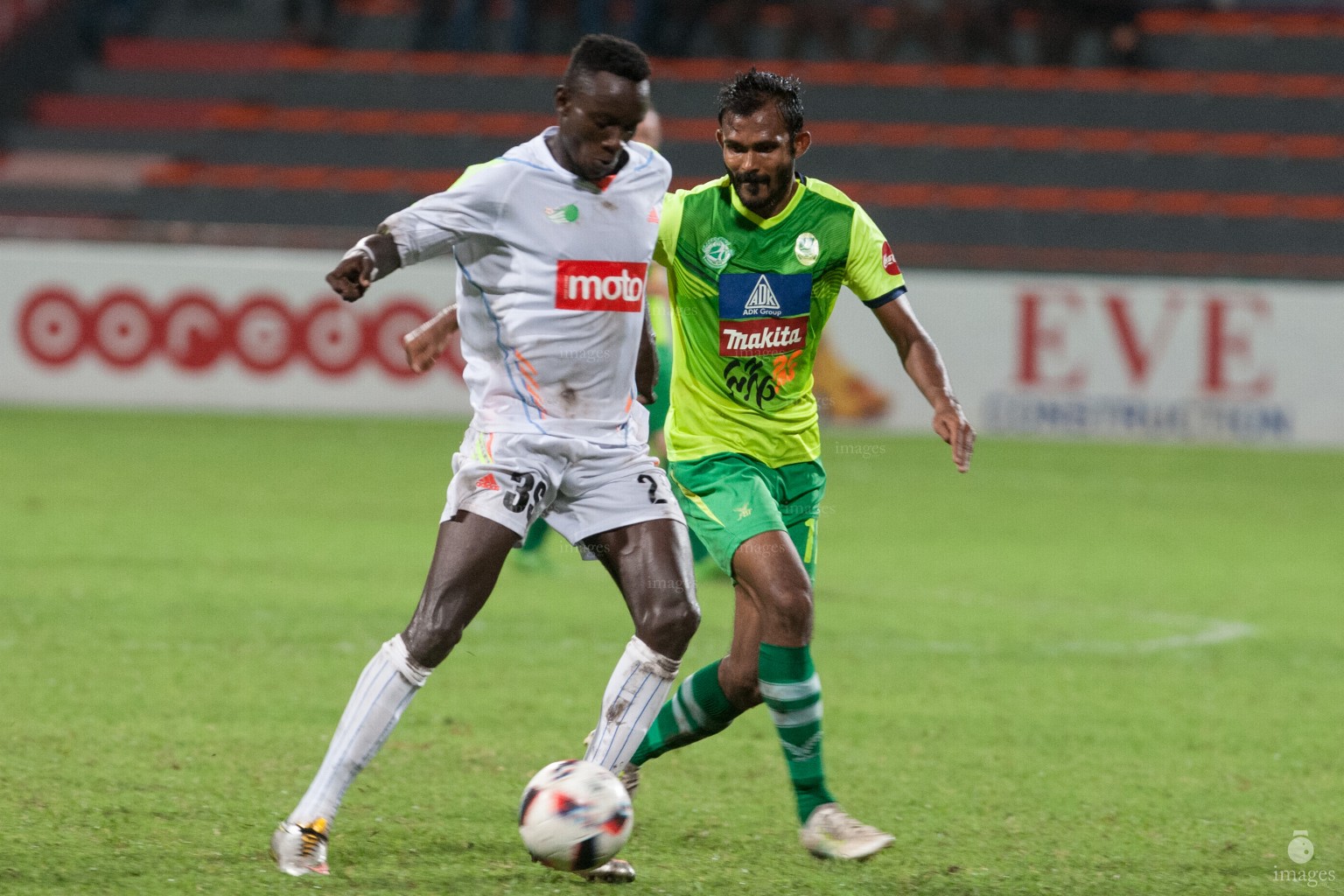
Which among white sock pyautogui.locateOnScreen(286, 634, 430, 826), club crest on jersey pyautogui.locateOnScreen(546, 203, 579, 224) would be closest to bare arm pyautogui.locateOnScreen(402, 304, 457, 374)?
club crest on jersey pyautogui.locateOnScreen(546, 203, 579, 224)

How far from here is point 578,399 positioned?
14.6 feet

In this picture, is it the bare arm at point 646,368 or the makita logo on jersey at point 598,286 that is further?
the bare arm at point 646,368

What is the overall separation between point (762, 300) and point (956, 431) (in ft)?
2.13

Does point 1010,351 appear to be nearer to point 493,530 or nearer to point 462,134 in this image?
point 462,134

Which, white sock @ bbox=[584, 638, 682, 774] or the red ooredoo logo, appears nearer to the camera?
white sock @ bbox=[584, 638, 682, 774]

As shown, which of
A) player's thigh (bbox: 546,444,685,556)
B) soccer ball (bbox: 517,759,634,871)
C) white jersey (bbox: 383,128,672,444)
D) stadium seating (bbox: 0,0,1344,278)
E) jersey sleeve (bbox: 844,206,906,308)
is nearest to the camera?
soccer ball (bbox: 517,759,634,871)

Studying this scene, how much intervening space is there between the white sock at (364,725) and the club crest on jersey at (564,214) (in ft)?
3.49

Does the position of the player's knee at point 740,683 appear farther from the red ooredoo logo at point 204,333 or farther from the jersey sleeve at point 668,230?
the red ooredoo logo at point 204,333

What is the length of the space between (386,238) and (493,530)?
729 mm

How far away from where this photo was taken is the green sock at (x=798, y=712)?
4.65m

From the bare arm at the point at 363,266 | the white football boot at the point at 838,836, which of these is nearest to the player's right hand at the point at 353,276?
the bare arm at the point at 363,266

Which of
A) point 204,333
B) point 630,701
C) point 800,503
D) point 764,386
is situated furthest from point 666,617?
point 204,333

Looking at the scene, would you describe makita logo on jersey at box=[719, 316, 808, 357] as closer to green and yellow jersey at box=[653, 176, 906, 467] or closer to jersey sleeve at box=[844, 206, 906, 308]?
green and yellow jersey at box=[653, 176, 906, 467]

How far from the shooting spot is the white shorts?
4.33 m
